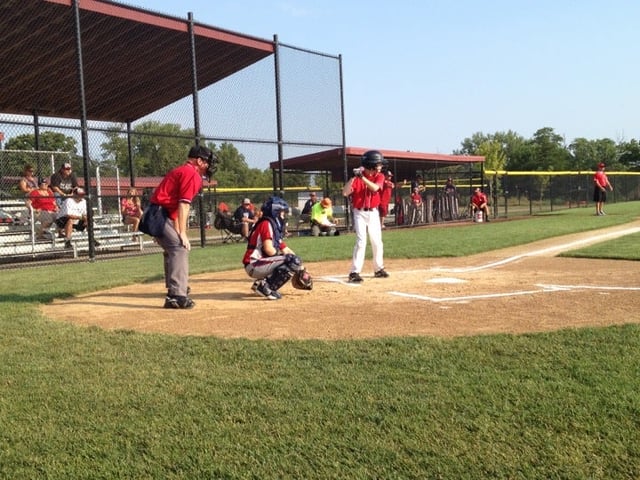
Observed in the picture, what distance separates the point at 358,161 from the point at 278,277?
59.4 ft

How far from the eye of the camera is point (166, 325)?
16.8ft

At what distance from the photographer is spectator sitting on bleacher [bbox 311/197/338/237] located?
1855 cm

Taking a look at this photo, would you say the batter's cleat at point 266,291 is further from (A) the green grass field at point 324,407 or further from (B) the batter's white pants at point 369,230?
(A) the green grass field at point 324,407

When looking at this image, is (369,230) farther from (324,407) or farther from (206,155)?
(324,407)

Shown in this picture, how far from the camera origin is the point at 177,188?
233 inches

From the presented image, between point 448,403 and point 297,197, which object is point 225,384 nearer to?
point 448,403

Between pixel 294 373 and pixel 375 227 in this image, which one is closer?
pixel 294 373

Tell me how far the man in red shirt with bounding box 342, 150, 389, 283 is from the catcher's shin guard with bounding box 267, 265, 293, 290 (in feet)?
4.26

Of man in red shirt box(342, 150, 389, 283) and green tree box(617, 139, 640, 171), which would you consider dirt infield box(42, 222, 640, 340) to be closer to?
man in red shirt box(342, 150, 389, 283)

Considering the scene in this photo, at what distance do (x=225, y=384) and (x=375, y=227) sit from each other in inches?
186

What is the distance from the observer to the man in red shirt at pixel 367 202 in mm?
7590

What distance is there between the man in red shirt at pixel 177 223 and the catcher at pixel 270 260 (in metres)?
0.82

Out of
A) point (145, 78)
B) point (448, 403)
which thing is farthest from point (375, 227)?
point (145, 78)

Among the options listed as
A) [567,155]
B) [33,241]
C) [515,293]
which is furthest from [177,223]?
[567,155]
